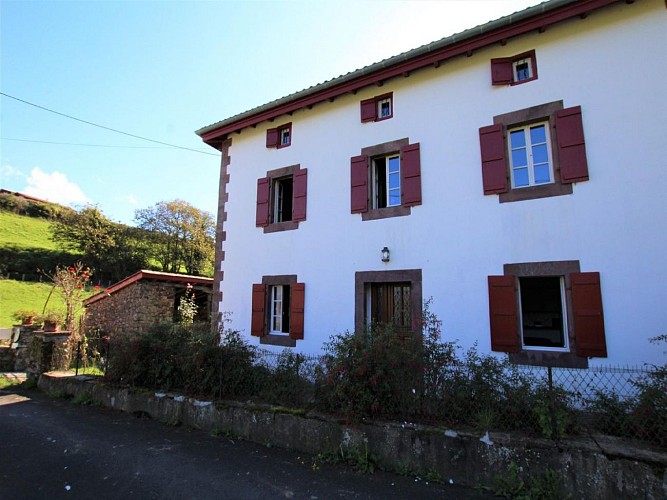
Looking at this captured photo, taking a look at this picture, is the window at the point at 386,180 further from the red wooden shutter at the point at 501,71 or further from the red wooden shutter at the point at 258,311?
the red wooden shutter at the point at 258,311

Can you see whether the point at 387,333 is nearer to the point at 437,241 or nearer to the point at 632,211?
the point at 437,241

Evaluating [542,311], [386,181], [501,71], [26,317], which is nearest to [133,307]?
[26,317]

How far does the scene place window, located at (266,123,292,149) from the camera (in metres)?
9.45

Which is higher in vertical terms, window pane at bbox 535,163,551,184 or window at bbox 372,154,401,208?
window at bbox 372,154,401,208

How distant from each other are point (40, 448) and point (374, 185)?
6.90 m

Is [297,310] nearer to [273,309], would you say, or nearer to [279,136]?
[273,309]

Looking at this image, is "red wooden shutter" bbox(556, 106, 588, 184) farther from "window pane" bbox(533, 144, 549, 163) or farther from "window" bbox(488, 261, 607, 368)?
"window" bbox(488, 261, 607, 368)

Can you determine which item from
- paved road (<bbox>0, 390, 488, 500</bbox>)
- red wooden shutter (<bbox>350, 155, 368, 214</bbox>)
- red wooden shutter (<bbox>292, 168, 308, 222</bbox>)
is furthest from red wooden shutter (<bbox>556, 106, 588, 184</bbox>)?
red wooden shutter (<bbox>292, 168, 308, 222</bbox>)

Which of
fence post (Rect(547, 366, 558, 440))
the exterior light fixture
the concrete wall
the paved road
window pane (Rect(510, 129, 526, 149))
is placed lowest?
the paved road

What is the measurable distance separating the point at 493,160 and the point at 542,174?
0.82 meters

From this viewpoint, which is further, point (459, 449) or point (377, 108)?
point (377, 108)

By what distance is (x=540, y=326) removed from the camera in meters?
6.22

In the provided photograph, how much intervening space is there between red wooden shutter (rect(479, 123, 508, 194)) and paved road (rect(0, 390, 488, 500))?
470cm

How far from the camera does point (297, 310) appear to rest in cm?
828
